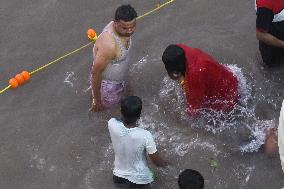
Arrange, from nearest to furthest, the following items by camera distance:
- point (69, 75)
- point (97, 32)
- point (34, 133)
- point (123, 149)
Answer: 1. point (123, 149)
2. point (34, 133)
3. point (69, 75)
4. point (97, 32)

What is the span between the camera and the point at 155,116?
5.62 meters

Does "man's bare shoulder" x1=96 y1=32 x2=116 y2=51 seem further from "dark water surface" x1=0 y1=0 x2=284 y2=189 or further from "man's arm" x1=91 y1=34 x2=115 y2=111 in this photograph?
"dark water surface" x1=0 y1=0 x2=284 y2=189

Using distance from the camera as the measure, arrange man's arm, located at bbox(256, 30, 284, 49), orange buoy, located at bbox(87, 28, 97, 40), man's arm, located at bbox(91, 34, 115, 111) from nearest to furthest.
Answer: man's arm, located at bbox(91, 34, 115, 111)
man's arm, located at bbox(256, 30, 284, 49)
orange buoy, located at bbox(87, 28, 97, 40)

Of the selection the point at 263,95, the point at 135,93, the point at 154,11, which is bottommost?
the point at 263,95

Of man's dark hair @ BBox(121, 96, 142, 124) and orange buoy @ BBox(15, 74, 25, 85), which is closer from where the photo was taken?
man's dark hair @ BBox(121, 96, 142, 124)

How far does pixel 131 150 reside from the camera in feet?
13.9

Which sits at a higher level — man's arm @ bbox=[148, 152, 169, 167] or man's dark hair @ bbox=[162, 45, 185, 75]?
man's dark hair @ bbox=[162, 45, 185, 75]

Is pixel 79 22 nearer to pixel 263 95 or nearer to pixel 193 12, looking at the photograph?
pixel 193 12

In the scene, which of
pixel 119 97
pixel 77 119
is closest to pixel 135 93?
pixel 119 97

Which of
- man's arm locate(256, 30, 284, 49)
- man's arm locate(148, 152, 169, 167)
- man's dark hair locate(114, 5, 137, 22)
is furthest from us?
man's arm locate(256, 30, 284, 49)

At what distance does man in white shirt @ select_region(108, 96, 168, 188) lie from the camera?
4002mm

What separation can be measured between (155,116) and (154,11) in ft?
5.65

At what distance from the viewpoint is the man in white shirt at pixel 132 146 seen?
400 cm

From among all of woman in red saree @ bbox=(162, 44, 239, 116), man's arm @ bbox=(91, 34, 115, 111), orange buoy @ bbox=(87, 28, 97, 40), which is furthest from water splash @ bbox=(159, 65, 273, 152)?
orange buoy @ bbox=(87, 28, 97, 40)
